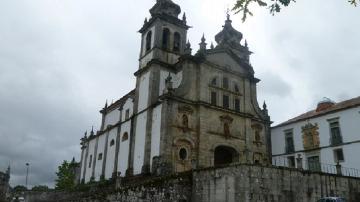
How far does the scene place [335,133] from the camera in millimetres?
30906

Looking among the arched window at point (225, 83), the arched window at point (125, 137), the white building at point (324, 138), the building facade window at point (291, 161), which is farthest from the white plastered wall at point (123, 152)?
the building facade window at point (291, 161)

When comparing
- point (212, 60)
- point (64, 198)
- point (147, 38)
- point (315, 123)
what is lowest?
point (64, 198)

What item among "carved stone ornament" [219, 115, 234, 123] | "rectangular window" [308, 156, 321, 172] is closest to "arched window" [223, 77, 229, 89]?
"carved stone ornament" [219, 115, 234, 123]

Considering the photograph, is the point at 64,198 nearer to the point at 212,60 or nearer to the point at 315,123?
the point at 212,60

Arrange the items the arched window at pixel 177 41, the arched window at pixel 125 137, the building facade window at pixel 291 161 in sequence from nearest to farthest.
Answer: the building facade window at pixel 291 161, the arched window at pixel 125 137, the arched window at pixel 177 41

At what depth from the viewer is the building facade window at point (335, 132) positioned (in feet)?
99.8

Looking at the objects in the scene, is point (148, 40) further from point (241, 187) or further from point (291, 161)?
point (241, 187)

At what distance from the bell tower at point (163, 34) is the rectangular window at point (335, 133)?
15.3 meters

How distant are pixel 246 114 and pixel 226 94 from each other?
2.65 meters

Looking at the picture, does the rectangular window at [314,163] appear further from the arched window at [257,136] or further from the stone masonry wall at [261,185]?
the stone masonry wall at [261,185]

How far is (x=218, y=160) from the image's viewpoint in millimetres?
31469

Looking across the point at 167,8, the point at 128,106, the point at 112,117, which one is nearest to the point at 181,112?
the point at 128,106

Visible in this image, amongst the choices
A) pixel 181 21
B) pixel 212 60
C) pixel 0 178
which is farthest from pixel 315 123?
pixel 0 178

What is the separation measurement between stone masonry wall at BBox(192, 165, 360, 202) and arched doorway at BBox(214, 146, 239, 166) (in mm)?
11242
